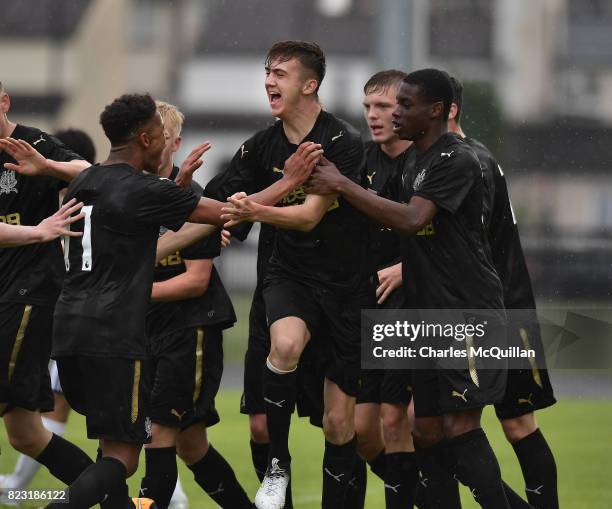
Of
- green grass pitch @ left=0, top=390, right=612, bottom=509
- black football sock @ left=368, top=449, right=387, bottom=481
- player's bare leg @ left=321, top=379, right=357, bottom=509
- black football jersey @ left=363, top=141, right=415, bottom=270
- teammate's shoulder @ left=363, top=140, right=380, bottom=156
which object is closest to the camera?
player's bare leg @ left=321, top=379, right=357, bottom=509

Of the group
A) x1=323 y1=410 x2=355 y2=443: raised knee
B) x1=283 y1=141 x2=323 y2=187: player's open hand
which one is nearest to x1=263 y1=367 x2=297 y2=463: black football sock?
x1=323 y1=410 x2=355 y2=443: raised knee

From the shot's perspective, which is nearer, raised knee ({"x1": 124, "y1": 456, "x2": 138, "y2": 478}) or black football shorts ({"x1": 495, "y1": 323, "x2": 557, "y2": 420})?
raised knee ({"x1": 124, "y1": 456, "x2": 138, "y2": 478})

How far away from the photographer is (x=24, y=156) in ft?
21.2

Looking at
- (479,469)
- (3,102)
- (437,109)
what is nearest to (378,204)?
(437,109)

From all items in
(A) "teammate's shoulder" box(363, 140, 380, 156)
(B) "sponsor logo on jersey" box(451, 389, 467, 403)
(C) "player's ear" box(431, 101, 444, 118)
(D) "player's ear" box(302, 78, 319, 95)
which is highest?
(D) "player's ear" box(302, 78, 319, 95)

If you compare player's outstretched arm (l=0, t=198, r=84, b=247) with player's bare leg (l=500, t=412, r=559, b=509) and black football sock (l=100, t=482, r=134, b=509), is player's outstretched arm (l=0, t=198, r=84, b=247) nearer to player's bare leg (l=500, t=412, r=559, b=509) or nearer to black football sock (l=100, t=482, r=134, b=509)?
black football sock (l=100, t=482, r=134, b=509)

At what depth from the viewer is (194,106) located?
23.3m

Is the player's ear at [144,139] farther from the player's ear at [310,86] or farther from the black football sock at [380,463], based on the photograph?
the black football sock at [380,463]

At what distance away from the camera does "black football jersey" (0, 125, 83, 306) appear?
6.73 meters

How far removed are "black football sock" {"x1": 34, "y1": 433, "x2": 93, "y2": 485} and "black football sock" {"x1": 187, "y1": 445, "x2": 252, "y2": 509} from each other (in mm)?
616

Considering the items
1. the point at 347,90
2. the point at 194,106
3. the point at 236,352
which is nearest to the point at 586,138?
the point at 347,90

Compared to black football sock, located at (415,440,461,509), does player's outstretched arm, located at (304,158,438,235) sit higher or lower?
higher

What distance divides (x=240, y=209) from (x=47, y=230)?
864 millimetres

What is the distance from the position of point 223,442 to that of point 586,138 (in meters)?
17.8
